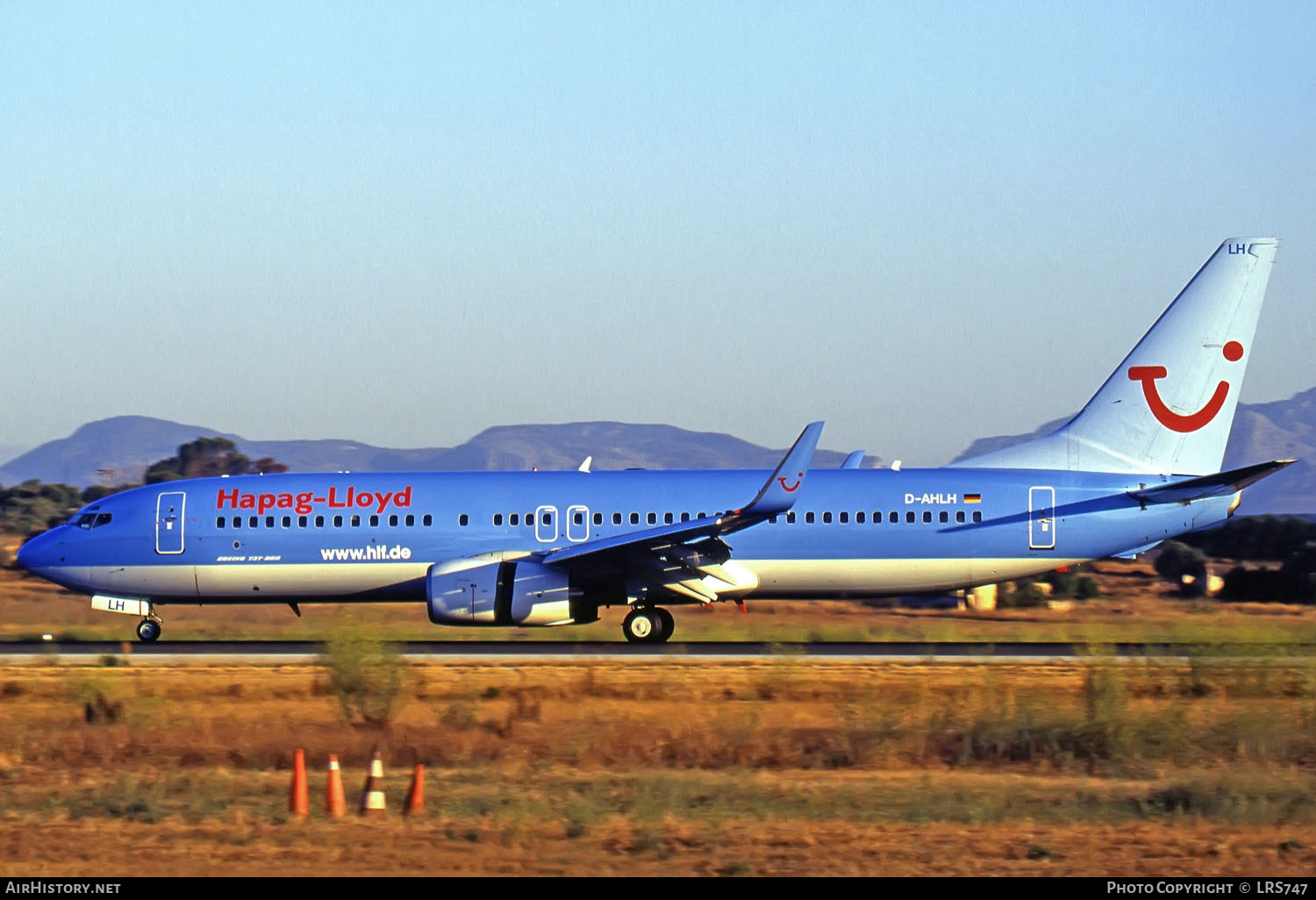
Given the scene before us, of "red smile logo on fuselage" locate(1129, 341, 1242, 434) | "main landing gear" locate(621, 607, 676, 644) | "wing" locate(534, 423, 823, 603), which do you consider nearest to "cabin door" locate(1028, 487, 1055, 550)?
"red smile logo on fuselage" locate(1129, 341, 1242, 434)

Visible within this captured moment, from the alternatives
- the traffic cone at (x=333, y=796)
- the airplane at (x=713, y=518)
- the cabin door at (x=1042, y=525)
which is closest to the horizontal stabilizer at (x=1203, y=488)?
the airplane at (x=713, y=518)

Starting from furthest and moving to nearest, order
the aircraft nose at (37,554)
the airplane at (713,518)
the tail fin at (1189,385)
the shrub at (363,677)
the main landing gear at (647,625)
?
the aircraft nose at (37,554), the tail fin at (1189,385), the main landing gear at (647,625), the airplane at (713,518), the shrub at (363,677)

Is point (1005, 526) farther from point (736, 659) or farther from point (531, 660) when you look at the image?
point (531, 660)

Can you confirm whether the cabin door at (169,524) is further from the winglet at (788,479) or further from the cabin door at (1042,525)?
the cabin door at (1042,525)

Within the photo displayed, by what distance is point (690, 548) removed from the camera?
27109 mm

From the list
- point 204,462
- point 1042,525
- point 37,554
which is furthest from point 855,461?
point 204,462

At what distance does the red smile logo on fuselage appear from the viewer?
2886 cm

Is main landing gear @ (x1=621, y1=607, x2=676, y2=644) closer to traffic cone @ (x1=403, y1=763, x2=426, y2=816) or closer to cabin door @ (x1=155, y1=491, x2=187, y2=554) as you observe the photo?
cabin door @ (x1=155, y1=491, x2=187, y2=554)

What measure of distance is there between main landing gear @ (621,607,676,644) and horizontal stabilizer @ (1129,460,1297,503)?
874 cm

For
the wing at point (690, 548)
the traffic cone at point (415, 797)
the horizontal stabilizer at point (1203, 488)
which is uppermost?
the horizontal stabilizer at point (1203, 488)

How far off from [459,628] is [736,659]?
1216 cm

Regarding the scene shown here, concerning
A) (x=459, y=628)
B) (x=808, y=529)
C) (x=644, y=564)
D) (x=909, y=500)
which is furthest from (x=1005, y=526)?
(x=459, y=628)

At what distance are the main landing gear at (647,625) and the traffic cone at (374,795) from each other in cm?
1393

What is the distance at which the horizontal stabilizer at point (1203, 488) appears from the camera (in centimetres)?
2662
